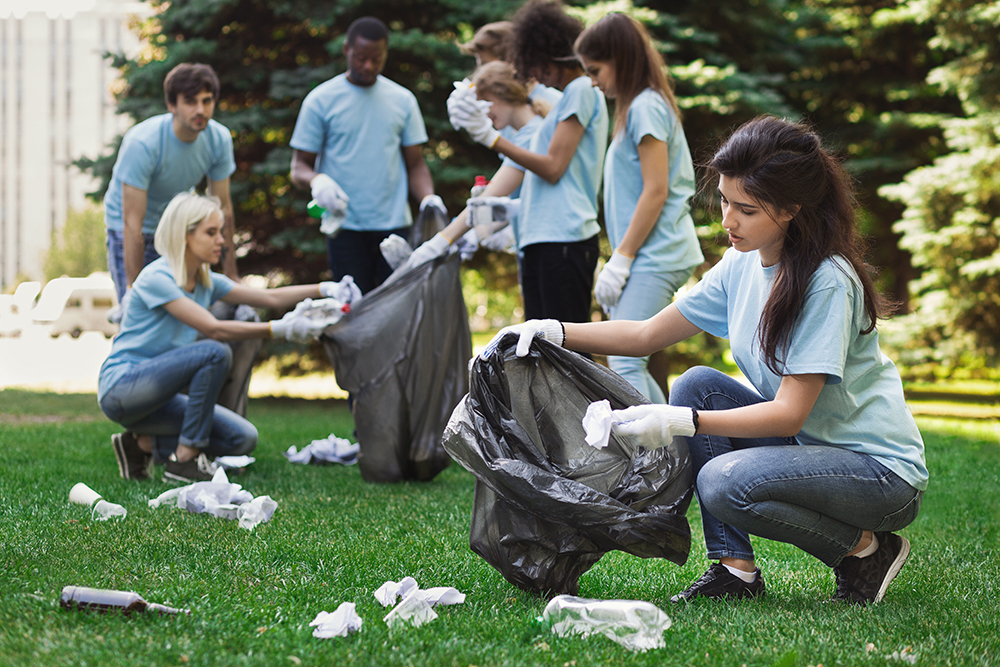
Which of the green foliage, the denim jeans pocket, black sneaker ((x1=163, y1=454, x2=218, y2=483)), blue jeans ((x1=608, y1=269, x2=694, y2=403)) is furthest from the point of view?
the green foliage

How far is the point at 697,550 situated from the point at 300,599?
1.28 m

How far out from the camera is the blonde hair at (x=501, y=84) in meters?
3.71

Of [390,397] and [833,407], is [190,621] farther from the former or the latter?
[390,397]

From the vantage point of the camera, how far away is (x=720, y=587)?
7.01 ft

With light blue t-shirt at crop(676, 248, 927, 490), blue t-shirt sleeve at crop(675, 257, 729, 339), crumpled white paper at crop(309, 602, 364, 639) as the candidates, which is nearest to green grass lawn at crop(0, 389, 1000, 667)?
crumpled white paper at crop(309, 602, 364, 639)

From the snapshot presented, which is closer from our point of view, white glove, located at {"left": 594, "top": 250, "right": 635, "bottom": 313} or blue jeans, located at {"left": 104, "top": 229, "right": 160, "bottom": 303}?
white glove, located at {"left": 594, "top": 250, "right": 635, "bottom": 313}

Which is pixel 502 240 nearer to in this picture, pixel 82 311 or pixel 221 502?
pixel 221 502

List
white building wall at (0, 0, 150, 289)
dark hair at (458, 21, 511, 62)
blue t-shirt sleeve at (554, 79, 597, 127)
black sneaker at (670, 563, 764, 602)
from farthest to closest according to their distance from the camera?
white building wall at (0, 0, 150, 289) → dark hair at (458, 21, 511, 62) → blue t-shirt sleeve at (554, 79, 597, 127) → black sneaker at (670, 563, 764, 602)

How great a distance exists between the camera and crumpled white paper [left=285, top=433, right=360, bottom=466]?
13.9ft

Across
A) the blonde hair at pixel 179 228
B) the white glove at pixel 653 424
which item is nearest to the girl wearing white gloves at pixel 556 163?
the blonde hair at pixel 179 228

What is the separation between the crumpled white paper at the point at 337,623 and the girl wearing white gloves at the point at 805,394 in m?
0.65

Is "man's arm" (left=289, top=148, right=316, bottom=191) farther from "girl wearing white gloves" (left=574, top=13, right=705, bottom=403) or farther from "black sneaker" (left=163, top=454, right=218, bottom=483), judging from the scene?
"girl wearing white gloves" (left=574, top=13, right=705, bottom=403)

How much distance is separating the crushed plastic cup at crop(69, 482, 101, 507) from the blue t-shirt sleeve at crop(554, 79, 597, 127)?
6.81 ft

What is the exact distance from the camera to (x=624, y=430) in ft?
6.05
